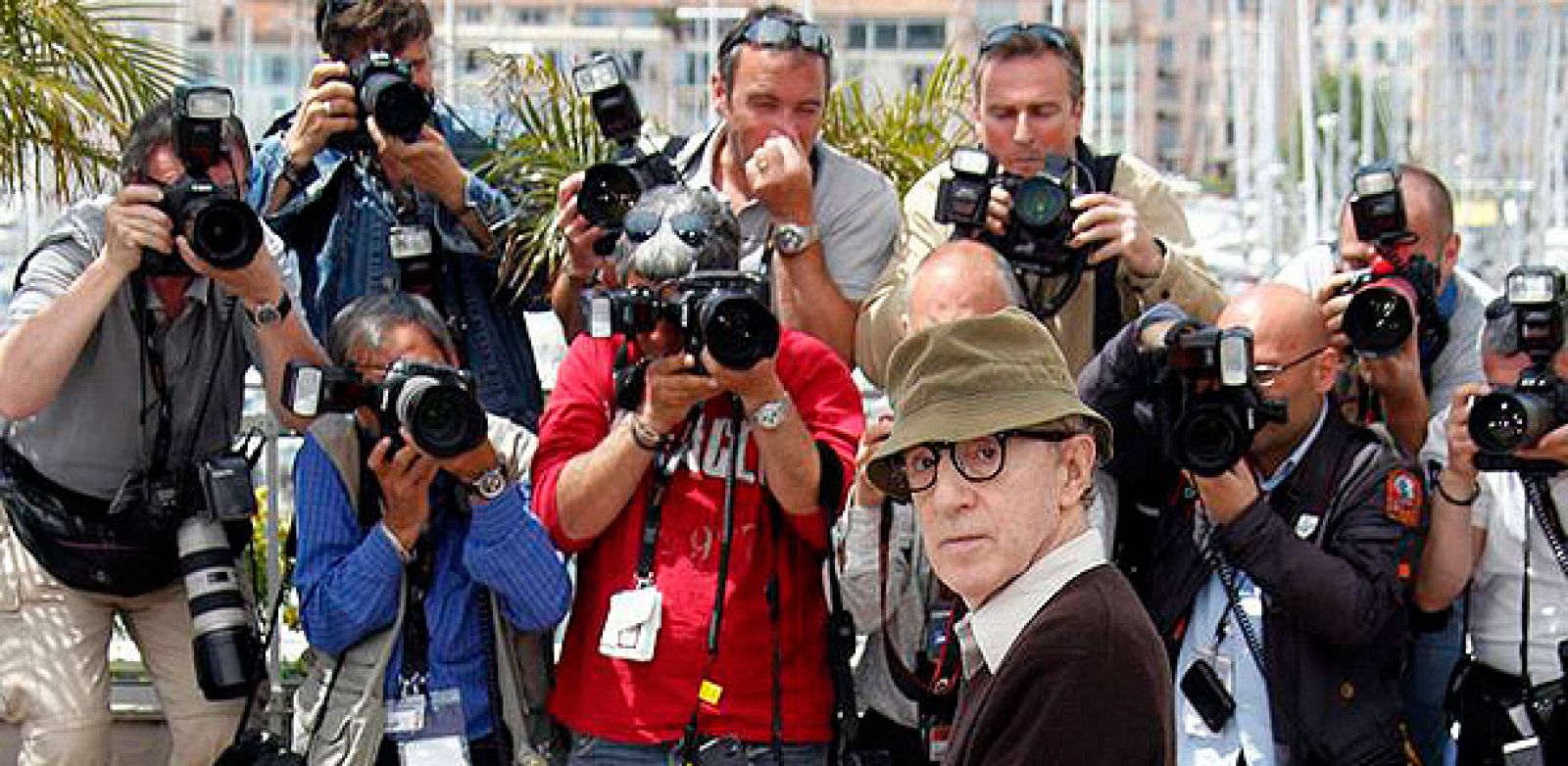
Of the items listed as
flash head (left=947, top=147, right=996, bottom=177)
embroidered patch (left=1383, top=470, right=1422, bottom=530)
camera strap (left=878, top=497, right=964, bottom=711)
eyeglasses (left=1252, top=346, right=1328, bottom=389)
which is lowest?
camera strap (left=878, top=497, right=964, bottom=711)

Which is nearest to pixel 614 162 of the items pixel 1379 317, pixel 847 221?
pixel 847 221

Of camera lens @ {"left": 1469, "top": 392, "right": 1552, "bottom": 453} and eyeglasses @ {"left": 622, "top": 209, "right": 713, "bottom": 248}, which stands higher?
eyeglasses @ {"left": 622, "top": 209, "right": 713, "bottom": 248}

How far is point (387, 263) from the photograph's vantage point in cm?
523

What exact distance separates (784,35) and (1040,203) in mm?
678

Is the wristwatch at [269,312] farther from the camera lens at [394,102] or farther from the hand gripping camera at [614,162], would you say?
the hand gripping camera at [614,162]

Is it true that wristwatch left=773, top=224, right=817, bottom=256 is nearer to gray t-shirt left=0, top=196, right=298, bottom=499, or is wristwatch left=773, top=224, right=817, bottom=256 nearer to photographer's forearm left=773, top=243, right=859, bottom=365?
photographer's forearm left=773, top=243, right=859, bottom=365

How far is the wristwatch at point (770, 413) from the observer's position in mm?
4531

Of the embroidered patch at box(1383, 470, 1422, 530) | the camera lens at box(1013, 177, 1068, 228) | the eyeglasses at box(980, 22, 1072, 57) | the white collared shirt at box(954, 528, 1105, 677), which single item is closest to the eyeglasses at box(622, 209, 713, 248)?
the camera lens at box(1013, 177, 1068, 228)

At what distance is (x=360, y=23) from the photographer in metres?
5.19

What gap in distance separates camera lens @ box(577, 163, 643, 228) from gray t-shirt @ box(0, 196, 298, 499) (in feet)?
2.17

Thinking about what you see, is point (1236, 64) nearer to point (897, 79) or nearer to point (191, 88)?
point (897, 79)

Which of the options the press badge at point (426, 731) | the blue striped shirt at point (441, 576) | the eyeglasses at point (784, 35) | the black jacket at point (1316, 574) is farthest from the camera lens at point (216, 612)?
the black jacket at point (1316, 574)

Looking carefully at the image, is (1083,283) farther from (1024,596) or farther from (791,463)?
(1024,596)

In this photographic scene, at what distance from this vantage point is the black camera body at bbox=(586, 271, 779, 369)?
14.6 ft
